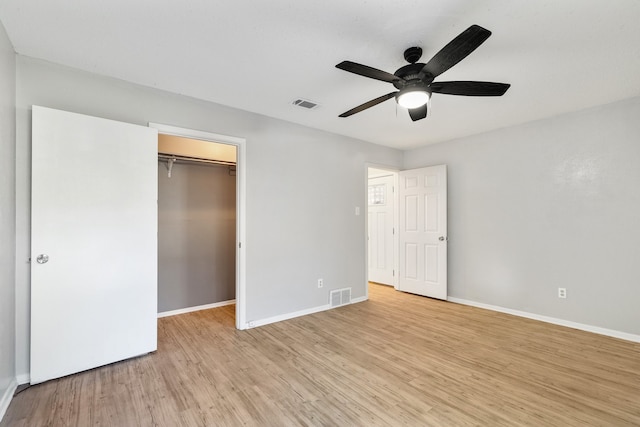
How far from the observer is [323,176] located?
13.4ft

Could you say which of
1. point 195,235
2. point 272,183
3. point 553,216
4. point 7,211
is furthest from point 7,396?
point 553,216

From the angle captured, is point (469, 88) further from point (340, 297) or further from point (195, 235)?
point (195, 235)

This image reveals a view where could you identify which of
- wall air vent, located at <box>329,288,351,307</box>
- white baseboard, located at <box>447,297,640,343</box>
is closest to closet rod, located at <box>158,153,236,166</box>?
wall air vent, located at <box>329,288,351,307</box>

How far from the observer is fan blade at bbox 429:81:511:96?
2.00 meters

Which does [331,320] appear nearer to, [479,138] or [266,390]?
[266,390]

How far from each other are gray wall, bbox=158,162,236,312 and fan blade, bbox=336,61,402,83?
296 cm

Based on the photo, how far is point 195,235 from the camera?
4.05 meters

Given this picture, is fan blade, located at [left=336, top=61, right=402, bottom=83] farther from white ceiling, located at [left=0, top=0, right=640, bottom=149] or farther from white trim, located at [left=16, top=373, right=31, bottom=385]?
white trim, located at [left=16, top=373, right=31, bottom=385]

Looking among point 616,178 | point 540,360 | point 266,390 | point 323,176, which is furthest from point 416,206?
point 266,390

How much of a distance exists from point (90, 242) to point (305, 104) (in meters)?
2.37

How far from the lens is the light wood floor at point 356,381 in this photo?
6.03 ft

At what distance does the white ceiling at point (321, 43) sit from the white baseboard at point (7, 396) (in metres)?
2.42

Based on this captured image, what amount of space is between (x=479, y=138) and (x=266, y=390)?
4.17 metres

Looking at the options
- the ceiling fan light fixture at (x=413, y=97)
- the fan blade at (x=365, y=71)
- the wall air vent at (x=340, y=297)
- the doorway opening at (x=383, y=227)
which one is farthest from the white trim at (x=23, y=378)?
the doorway opening at (x=383, y=227)
